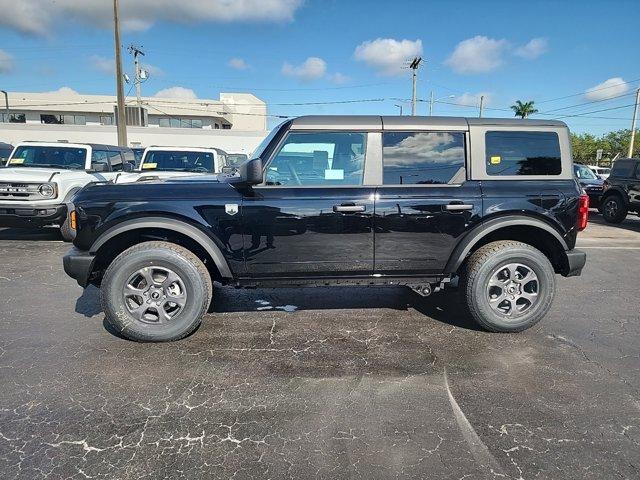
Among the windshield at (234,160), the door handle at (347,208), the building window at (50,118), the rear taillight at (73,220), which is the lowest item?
→ the rear taillight at (73,220)

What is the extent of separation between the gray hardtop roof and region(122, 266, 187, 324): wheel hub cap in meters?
1.74

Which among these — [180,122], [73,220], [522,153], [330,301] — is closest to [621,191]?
[522,153]

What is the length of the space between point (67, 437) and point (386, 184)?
292 cm

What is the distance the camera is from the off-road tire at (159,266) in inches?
136

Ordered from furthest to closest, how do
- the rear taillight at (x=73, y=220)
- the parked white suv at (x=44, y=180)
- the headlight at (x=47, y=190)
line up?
the headlight at (x=47, y=190) < the parked white suv at (x=44, y=180) < the rear taillight at (x=73, y=220)

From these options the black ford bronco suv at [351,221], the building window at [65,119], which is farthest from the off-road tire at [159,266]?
the building window at [65,119]

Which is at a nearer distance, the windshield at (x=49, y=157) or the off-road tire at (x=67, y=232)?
the off-road tire at (x=67, y=232)

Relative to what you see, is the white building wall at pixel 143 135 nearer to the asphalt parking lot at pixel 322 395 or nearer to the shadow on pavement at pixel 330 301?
the shadow on pavement at pixel 330 301

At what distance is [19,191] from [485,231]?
7.78m

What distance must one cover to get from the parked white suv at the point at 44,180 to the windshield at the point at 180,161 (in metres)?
0.99

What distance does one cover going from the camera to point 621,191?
11273 millimetres

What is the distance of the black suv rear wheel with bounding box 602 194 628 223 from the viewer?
11.3 m

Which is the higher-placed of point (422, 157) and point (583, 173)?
point (583, 173)

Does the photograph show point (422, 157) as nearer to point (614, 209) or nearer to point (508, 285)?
point (508, 285)
